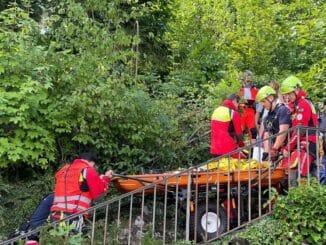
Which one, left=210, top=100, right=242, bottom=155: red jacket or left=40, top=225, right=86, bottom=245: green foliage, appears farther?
left=210, top=100, right=242, bottom=155: red jacket

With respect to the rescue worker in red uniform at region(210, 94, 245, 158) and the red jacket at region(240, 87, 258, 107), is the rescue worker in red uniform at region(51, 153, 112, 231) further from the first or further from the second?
the red jacket at region(240, 87, 258, 107)

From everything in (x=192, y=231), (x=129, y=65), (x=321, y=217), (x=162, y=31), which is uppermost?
(x=162, y=31)

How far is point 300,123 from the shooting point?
6.28 metres

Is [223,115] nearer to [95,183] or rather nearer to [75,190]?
[95,183]

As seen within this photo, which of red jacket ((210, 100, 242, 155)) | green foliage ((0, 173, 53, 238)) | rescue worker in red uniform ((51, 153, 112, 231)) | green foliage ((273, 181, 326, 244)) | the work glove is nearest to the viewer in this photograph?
green foliage ((273, 181, 326, 244))

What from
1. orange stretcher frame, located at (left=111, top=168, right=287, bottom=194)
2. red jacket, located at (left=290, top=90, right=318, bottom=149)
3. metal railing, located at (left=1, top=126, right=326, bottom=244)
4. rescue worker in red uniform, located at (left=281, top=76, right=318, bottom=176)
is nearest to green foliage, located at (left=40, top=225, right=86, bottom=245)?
metal railing, located at (left=1, top=126, right=326, bottom=244)

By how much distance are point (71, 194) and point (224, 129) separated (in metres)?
2.26

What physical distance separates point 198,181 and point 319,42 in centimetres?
417

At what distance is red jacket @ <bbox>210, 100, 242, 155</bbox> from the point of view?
689 cm

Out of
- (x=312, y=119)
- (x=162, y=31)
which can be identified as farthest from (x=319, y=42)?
(x=162, y=31)

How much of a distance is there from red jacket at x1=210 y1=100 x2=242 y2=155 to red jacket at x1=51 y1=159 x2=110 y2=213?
1.70 metres

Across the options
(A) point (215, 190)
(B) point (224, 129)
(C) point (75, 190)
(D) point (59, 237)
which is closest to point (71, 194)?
(C) point (75, 190)

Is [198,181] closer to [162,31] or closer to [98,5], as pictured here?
[98,5]

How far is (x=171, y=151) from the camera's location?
27.6ft
